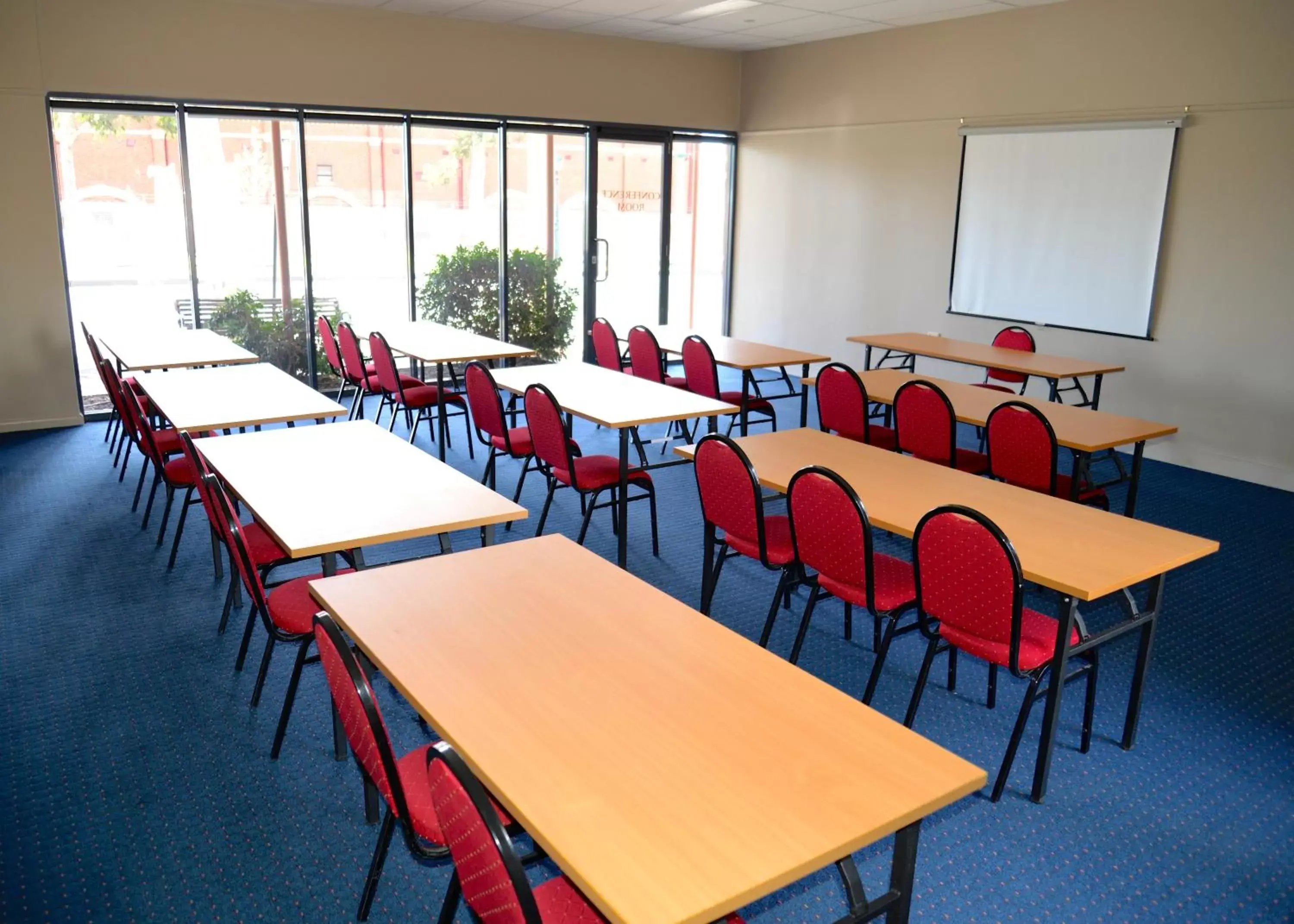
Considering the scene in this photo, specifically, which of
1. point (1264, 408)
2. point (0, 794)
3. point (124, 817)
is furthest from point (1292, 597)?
point (0, 794)

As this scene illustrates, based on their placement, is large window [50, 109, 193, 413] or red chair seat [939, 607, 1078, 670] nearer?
red chair seat [939, 607, 1078, 670]

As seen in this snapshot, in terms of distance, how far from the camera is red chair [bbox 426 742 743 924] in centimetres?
138

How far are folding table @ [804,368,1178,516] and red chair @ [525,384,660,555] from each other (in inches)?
50.9

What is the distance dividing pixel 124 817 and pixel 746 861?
7.00 feet

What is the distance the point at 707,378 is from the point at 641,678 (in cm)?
431

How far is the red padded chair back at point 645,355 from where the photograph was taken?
21.5 feet

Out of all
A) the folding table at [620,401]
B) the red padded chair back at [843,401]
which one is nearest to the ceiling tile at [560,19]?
the folding table at [620,401]

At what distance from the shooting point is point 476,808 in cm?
138

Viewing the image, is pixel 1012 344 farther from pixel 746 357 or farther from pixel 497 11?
pixel 497 11

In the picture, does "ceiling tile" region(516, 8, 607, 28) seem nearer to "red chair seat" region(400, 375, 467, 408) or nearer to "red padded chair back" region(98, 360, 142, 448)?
"red chair seat" region(400, 375, 467, 408)

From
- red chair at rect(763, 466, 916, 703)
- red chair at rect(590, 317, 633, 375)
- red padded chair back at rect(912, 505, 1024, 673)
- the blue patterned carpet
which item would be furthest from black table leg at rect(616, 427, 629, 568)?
red chair at rect(590, 317, 633, 375)

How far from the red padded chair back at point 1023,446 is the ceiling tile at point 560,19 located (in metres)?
5.14

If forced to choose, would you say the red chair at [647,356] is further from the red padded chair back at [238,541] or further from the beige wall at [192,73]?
the red padded chair back at [238,541]

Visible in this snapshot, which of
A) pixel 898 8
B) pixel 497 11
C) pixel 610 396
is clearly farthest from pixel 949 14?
pixel 610 396
